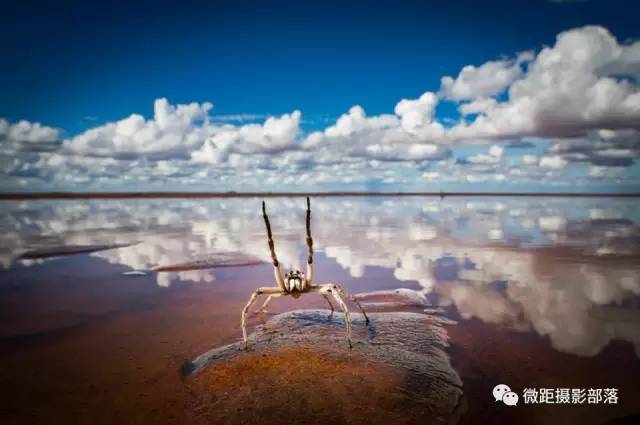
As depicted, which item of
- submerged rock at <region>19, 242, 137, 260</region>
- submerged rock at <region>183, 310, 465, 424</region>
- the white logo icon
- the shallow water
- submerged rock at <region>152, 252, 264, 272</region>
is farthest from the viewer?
submerged rock at <region>19, 242, 137, 260</region>

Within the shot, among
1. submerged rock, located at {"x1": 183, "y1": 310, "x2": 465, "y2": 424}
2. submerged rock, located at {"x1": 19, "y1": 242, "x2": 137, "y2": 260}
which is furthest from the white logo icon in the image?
submerged rock, located at {"x1": 19, "y1": 242, "x2": 137, "y2": 260}

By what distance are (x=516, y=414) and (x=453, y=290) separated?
6745mm

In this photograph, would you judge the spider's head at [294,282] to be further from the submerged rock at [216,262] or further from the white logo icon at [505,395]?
the submerged rock at [216,262]

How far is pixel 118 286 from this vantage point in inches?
533

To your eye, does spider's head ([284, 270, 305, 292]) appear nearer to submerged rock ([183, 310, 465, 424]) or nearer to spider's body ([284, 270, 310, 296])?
spider's body ([284, 270, 310, 296])

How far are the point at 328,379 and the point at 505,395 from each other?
121 inches

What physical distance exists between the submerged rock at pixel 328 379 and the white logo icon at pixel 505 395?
1.98 feet

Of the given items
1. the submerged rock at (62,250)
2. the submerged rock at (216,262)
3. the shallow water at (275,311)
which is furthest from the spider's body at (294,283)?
the submerged rock at (62,250)

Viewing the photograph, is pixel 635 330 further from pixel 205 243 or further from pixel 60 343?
pixel 205 243

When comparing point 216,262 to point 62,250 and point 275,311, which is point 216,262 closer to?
point 275,311

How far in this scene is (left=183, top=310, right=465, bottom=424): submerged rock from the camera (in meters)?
5.65

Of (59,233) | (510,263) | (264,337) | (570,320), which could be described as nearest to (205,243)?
(59,233)

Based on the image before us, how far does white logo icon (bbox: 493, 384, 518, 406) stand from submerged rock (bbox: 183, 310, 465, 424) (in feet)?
1.98

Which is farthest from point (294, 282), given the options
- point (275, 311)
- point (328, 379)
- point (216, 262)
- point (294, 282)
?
point (216, 262)
